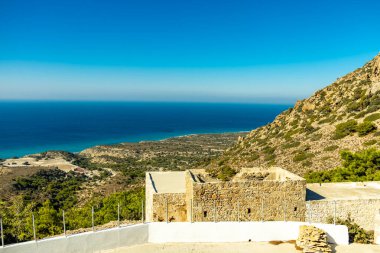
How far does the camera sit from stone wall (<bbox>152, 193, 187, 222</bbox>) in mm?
14695

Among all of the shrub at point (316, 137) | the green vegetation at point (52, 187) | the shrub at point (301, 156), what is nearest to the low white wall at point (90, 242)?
the shrub at point (301, 156)

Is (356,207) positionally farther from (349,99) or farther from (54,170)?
(54,170)

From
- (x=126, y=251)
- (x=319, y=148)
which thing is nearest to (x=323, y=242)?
(x=126, y=251)

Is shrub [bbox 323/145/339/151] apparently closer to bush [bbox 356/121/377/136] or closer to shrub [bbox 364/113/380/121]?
bush [bbox 356/121/377/136]

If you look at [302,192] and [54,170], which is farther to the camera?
[54,170]

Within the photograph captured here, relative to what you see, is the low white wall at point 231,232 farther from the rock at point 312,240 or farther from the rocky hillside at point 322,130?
the rocky hillside at point 322,130

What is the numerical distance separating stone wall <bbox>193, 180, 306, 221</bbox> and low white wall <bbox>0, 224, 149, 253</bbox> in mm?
2952

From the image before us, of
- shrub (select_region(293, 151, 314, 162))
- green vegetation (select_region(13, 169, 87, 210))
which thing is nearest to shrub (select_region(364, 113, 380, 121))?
shrub (select_region(293, 151, 314, 162))

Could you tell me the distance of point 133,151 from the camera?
91.9 meters

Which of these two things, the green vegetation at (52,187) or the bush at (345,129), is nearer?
the bush at (345,129)

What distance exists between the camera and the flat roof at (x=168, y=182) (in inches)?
623

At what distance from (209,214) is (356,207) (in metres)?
6.78

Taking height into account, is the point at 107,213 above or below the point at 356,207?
below

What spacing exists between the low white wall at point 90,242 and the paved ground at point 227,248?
31cm
